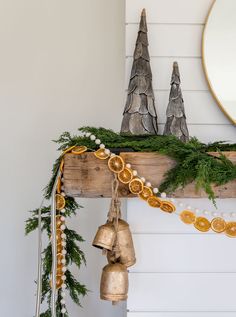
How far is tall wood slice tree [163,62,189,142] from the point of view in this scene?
41.3 inches

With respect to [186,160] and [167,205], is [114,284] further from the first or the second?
A: [186,160]

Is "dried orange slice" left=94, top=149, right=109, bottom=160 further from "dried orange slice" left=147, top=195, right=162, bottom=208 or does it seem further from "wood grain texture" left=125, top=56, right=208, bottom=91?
"wood grain texture" left=125, top=56, right=208, bottom=91

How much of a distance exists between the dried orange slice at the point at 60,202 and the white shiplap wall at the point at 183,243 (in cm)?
20

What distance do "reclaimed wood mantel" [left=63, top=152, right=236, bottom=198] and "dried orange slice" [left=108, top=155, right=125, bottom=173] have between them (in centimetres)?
2

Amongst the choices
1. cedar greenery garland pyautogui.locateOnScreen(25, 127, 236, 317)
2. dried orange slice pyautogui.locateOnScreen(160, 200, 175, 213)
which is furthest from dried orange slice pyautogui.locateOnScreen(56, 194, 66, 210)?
dried orange slice pyautogui.locateOnScreen(160, 200, 175, 213)

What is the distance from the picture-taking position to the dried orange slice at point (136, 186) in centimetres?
96

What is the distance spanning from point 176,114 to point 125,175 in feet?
0.75

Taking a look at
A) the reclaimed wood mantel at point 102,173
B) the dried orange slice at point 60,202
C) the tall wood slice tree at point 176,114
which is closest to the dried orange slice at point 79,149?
the reclaimed wood mantel at point 102,173

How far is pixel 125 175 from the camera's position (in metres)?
0.96

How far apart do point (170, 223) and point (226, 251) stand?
0.17 meters

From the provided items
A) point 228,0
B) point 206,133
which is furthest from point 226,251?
point 228,0

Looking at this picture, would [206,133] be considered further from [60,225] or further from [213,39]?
[60,225]

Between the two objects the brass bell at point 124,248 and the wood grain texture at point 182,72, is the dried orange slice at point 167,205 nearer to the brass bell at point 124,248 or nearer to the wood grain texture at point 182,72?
the brass bell at point 124,248

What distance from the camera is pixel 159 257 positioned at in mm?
1127
